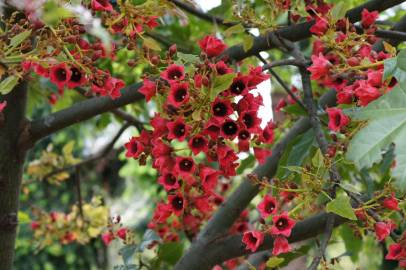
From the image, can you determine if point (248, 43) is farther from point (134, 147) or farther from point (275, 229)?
point (275, 229)

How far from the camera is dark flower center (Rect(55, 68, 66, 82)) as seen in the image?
1.46 metres

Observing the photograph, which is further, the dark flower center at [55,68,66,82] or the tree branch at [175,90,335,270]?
the tree branch at [175,90,335,270]

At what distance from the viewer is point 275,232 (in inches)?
49.4

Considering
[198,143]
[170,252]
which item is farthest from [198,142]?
[170,252]

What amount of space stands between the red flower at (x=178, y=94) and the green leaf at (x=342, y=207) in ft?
1.04

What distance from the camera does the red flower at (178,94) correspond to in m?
1.25

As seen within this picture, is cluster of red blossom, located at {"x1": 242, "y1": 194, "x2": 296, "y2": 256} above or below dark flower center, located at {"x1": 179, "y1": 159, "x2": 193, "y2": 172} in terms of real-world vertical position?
below

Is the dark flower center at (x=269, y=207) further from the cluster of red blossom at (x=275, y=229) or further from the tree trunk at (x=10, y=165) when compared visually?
the tree trunk at (x=10, y=165)

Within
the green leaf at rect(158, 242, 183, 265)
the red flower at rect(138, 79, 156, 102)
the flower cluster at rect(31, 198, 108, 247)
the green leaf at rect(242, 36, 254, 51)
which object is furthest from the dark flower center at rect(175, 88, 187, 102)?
the flower cluster at rect(31, 198, 108, 247)

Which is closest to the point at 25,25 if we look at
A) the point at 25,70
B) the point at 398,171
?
the point at 25,70

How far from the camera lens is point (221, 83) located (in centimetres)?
125

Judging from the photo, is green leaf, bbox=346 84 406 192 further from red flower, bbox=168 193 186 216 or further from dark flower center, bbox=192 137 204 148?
red flower, bbox=168 193 186 216

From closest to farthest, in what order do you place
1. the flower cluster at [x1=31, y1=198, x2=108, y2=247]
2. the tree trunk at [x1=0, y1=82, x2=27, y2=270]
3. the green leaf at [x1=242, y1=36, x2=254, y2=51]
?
the green leaf at [x1=242, y1=36, x2=254, y2=51]
the tree trunk at [x1=0, y1=82, x2=27, y2=270]
the flower cluster at [x1=31, y1=198, x2=108, y2=247]

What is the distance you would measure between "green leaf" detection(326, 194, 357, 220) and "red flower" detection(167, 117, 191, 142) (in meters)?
0.30
